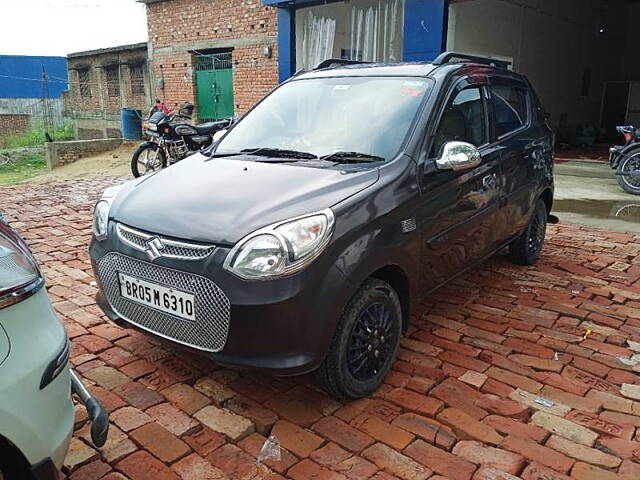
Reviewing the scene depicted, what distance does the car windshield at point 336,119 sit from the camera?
317cm

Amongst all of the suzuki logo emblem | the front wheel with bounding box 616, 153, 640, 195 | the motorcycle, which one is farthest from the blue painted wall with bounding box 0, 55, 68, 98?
the suzuki logo emblem

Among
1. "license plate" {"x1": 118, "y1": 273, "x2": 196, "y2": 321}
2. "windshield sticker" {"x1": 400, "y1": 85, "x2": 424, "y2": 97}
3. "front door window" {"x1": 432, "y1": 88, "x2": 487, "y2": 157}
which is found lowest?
"license plate" {"x1": 118, "y1": 273, "x2": 196, "y2": 321}

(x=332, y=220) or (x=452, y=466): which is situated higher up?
(x=332, y=220)

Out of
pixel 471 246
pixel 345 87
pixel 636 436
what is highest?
pixel 345 87

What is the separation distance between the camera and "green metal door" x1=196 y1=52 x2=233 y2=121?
14.5 m

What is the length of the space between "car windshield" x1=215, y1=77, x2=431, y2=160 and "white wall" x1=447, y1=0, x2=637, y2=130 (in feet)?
21.9

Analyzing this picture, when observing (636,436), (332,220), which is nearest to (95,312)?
(332,220)

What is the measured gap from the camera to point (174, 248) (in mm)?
2488

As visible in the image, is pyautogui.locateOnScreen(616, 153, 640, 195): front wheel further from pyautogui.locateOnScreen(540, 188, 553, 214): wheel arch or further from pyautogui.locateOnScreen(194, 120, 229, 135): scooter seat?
pyautogui.locateOnScreen(194, 120, 229, 135): scooter seat

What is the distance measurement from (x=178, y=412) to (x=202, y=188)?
116 cm

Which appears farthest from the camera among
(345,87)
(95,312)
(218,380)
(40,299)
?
(95,312)

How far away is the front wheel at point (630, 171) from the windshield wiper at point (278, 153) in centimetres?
716

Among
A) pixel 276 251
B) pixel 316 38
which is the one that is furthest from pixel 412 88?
pixel 316 38

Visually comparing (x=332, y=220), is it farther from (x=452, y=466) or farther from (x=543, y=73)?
(x=543, y=73)
